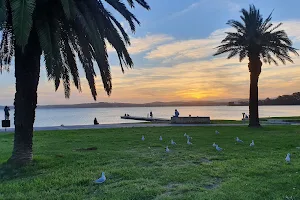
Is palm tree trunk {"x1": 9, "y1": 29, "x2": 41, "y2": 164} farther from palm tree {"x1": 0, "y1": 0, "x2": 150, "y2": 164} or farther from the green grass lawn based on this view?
the green grass lawn

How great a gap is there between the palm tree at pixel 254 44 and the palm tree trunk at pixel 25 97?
56.0ft

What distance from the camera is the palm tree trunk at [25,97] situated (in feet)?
30.9

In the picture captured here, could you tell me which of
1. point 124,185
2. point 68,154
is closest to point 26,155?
point 68,154

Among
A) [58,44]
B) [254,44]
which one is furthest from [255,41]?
[58,44]

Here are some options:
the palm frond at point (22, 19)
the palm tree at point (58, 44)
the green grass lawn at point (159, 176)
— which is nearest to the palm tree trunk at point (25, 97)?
the palm tree at point (58, 44)

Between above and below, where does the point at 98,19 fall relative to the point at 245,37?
below

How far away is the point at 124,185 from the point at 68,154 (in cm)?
484

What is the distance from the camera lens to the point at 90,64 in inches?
409

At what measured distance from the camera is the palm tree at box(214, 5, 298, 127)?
2267 centimetres

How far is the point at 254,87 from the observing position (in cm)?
2388

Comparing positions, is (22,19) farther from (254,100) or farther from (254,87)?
(254,100)

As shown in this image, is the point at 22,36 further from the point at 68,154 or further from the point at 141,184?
the point at 68,154

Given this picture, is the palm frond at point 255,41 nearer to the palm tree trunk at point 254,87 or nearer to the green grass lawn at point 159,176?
the palm tree trunk at point 254,87

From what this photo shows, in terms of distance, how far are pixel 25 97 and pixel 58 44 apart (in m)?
1.94
